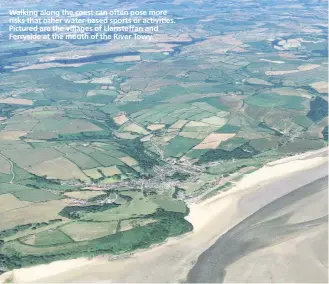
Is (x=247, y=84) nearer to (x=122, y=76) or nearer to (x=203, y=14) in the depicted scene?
(x=122, y=76)

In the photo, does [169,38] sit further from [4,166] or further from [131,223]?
[131,223]

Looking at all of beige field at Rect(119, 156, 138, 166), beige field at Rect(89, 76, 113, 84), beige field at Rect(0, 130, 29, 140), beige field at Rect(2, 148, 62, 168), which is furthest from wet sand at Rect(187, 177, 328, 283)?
beige field at Rect(89, 76, 113, 84)

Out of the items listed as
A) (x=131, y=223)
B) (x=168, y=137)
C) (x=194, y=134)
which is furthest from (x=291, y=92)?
(x=131, y=223)

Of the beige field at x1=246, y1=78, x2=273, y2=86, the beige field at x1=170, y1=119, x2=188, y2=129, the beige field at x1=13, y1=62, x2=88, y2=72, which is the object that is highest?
the beige field at x1=246, y1=78, x2=273, y2=86

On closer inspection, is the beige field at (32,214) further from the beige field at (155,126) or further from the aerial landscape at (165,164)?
the beige field at (155,126)

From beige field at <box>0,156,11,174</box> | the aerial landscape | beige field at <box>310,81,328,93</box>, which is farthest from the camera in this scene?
beige field at <box>310,81,328,93</box>

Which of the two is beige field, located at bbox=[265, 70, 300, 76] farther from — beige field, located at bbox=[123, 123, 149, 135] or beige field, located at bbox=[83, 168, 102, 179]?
beige field, located at bbox=[83, 168, 102, 179]
